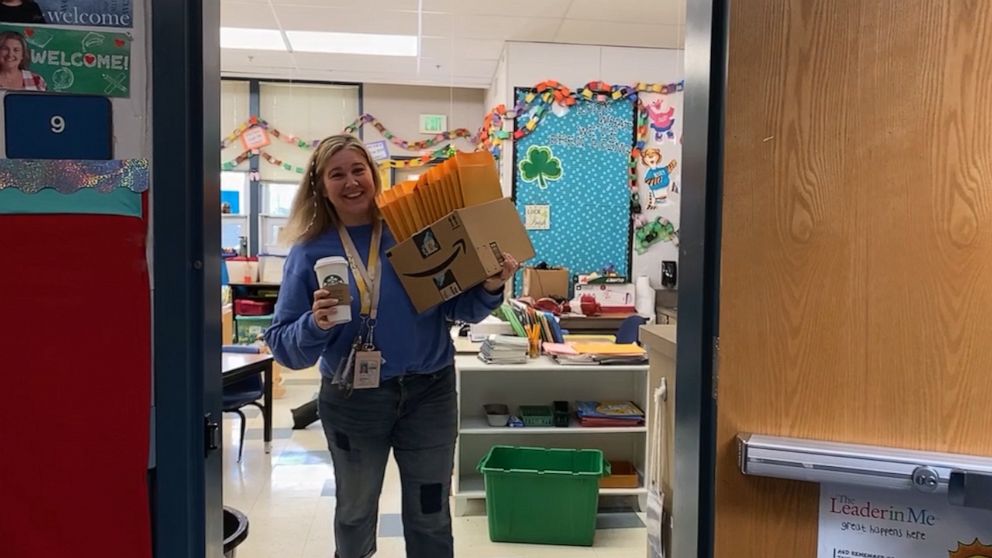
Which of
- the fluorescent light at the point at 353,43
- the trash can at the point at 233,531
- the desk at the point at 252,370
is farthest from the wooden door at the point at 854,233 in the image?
the fluorescent light at the point at 353,43

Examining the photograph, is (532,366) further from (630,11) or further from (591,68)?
(591,68)

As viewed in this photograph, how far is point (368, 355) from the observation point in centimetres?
168

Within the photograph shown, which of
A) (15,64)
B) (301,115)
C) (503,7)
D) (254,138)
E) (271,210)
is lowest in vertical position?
(15,64)

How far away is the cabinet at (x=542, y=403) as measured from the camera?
3.04m

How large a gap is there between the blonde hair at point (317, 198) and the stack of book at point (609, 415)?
65.9 inches

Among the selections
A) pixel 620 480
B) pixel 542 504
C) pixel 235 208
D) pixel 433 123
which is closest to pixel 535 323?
pixel 620 480

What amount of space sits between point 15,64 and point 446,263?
0.99 m

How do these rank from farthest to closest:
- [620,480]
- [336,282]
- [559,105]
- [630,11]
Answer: [559,105]
[630,11]
[620,480]
[336,282]

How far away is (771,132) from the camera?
0.98m

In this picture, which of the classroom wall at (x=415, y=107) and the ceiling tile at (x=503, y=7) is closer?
the ceiling tile at (x=503, y=7)

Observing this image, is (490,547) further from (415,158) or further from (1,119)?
(415,158)

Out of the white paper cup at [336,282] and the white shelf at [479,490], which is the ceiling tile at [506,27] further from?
the white paper cup at [336,282]

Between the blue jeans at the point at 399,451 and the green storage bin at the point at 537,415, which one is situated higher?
the blue jeans at the point at 399,451

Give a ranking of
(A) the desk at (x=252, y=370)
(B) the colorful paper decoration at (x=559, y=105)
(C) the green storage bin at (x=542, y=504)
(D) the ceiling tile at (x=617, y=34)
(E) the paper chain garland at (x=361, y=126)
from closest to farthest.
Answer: (C) the green storage bin at (x=542, y=504) → (A) the desk at (x=252, y=370) → (D) the ceiling tile at (x=617, y=34) → (B) the colorful paper decoration at (x=559, y=105) → (E) the paper chain garland at (x=361, y=126)
